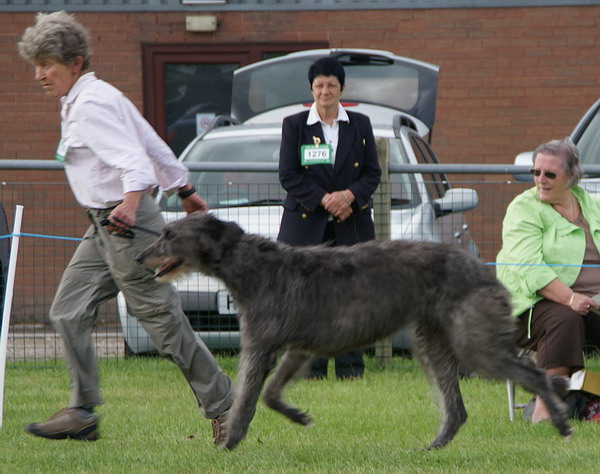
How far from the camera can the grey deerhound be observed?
5.67 m

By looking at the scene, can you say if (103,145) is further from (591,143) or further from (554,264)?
(591,143)

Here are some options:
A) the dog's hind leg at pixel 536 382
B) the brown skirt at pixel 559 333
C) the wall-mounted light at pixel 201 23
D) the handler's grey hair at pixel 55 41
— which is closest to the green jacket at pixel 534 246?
the brown skirt at pixel 559 333

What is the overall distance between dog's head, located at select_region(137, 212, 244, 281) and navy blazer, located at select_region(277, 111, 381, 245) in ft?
7.59

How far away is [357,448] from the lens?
19.8 feet

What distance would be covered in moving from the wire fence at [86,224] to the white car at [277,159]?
0.04 feet

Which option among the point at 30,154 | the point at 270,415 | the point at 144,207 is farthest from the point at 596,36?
the point at 144,207

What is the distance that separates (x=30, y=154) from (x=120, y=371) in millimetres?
5392

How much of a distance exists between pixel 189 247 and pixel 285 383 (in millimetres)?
894

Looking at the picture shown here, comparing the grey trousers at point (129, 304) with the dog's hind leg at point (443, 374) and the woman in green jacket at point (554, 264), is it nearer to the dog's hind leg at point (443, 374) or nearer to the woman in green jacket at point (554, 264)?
the dog's hind leg at point (443, 374)

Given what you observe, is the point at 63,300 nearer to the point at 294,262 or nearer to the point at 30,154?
the point at 294,262

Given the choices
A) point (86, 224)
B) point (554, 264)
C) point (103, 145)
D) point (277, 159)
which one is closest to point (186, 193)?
point (103, 145)

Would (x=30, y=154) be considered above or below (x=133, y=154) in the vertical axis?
below

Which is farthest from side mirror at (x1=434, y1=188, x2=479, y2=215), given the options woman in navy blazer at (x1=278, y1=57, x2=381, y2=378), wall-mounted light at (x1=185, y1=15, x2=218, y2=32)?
wall-mounted light at (x1=185, y1=15, x2=218, y2=32)

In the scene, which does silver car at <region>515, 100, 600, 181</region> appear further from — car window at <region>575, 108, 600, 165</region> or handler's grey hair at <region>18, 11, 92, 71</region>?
handler's grey hair at <region>18, 11, 92, 71</region>
